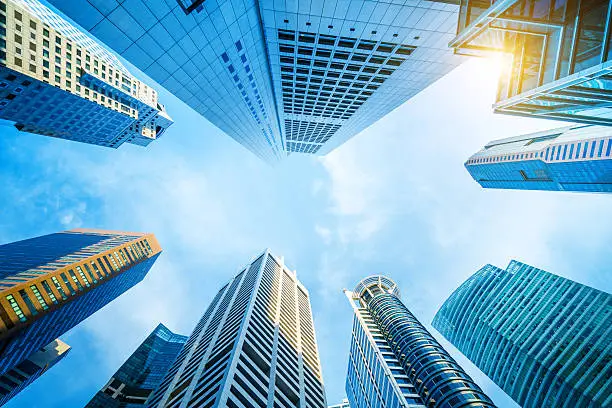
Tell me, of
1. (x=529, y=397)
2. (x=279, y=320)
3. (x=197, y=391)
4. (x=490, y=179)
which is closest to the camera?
(x=197, y=391)

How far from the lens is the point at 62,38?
71.3 m

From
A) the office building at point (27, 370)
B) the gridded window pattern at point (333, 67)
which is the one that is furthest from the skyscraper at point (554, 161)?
the office building at point (27, 370)

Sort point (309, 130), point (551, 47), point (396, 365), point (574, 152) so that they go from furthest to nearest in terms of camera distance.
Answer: point (574, 152) → point (396, 365) → point (309, 130) → point (551, 47)

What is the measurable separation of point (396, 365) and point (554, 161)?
8218 cm

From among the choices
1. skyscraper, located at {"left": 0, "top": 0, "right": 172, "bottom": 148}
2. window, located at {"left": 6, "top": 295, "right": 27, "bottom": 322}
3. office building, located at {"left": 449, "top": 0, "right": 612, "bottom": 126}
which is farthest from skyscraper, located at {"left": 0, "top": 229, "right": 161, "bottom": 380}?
office building, located at {"left": 449, "top": 0, "right": 612, "bottom": 126}

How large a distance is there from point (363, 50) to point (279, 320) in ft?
187

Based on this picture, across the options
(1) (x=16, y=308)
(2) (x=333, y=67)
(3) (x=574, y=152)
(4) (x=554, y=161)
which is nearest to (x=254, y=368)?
(2) (x=333, y=67)

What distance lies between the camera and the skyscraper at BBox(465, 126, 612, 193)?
8374 cm

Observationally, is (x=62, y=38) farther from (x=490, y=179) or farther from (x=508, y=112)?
(x=490, y=179)

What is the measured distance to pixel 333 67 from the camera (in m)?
36.1

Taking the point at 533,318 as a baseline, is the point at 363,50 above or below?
A: above

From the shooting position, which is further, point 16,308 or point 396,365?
point 396,365

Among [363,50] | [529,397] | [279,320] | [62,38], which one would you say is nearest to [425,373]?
[279,320]

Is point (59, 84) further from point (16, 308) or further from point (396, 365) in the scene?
point (396, 365)
